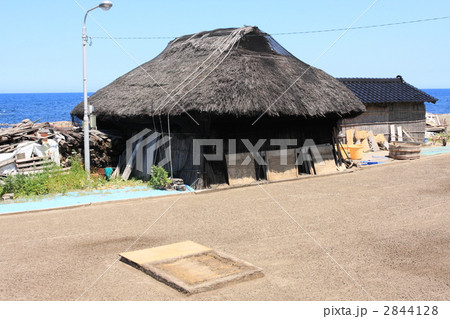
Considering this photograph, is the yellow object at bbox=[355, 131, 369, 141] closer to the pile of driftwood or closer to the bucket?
the bucket

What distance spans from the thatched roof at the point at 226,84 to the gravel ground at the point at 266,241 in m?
2.62

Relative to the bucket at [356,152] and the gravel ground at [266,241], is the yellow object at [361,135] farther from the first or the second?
the gravel ground at [266,241]

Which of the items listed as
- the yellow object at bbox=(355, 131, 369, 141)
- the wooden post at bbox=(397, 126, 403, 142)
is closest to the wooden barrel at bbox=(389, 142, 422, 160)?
the yellow object at bbox=(355, 131, 369, 141)

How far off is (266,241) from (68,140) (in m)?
8.94

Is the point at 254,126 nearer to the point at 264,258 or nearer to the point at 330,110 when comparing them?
the point at 330,110

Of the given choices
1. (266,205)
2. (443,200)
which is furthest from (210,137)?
(443,200)

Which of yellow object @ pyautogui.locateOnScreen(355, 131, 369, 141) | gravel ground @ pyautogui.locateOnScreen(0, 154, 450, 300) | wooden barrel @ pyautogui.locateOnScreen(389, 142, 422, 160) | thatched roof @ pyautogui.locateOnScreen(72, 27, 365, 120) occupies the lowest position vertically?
gravel ground @ pyautogui.locateOnScreen(0, 154, 450, 300)

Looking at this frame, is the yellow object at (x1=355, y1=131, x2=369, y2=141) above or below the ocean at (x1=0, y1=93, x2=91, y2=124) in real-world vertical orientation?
below

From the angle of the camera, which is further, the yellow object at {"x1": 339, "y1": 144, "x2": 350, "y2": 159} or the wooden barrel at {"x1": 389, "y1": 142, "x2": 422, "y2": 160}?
the wooden barrel at {"x1": 389, "y1": 142, "x2": 422, "y2": 160}

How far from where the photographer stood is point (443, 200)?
12.3 metres

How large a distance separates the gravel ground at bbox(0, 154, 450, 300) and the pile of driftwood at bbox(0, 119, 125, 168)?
12.3 ft

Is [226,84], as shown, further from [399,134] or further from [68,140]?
[399,134]

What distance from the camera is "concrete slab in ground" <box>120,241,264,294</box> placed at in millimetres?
6402

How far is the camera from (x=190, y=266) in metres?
7.16
